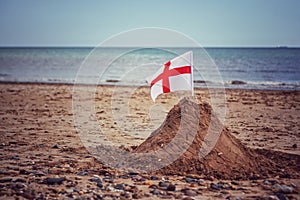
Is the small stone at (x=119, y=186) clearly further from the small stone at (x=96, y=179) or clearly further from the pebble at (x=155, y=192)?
the pebble at (x=155, y=192)

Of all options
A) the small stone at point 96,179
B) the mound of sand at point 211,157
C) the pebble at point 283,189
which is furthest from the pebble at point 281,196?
the small stone at point 96,179

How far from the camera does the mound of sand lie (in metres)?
6.45

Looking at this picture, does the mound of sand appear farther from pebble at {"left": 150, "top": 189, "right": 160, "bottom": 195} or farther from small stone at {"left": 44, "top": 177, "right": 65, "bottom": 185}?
small stone at {"left": 44, "top": 177, "right": 65, "bottom": 185}

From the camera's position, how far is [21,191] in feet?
17.8

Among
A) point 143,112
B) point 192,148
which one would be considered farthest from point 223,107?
point 192,148

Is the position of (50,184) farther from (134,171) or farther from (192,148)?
(192,148)

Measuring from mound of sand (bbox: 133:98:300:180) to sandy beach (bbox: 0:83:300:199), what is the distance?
207 mm

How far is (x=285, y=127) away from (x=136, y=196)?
7.76 metres

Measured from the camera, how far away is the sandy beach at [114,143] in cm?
554

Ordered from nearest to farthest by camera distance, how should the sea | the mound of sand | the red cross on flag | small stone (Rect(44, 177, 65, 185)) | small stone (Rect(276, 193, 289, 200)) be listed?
small stone (Rect(276, 193, 289, 200)) → small stone (Rect(44, 177, 65, 185)) → the mound of sand → the red cross on flag → the sea

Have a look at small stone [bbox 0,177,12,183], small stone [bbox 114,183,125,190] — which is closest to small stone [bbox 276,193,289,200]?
small stone [bbox 114,183,125,190]

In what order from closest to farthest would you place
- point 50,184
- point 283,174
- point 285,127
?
point 50,184, point 283,174, point 285,127

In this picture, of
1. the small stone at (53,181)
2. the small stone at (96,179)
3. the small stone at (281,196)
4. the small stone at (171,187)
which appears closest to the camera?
the small stone at (281,196)

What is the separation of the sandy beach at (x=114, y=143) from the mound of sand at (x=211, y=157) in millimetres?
207
